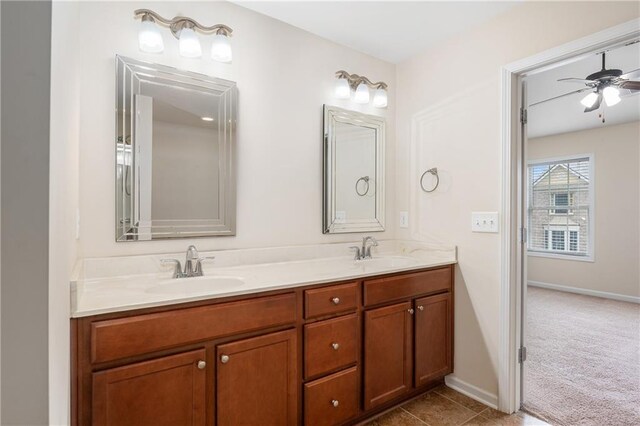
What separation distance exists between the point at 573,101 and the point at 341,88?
9.93ft

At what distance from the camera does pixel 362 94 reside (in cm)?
249

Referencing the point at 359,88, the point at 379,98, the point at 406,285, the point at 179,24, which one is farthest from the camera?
the point at 379,98

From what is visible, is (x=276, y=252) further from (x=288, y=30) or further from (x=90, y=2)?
(x=90, y=2)

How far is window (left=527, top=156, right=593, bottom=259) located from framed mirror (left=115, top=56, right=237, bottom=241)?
208 inches

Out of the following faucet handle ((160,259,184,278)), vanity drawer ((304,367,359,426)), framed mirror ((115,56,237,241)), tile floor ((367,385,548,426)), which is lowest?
tile floor ((367,385,548,426))

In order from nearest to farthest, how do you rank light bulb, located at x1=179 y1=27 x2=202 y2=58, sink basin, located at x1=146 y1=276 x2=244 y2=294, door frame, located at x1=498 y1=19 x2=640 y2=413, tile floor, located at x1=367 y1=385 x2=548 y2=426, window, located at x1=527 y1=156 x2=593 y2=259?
sink basin, located at x1=146 y1=276 x2=244 y2=294 → light bulb, located at x1=179 y1=27 x2=202 y2=58 → tile floor, located at x1=367 y1=385 x2=548 y2=426 → door frame, located at x1=498 y1=19 x2=640 y2=413 → window, located at x1=527 y1=156 x2=593 y2=259

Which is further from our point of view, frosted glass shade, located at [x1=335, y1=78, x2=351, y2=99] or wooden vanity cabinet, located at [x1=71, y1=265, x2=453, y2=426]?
frosted glass shade, located at [x1=335, y1=78, x2=351, y2=99]

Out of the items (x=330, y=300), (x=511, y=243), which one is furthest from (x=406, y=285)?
(x=511, y=243)

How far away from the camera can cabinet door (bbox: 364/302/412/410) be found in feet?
6.03

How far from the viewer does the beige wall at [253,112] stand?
1.60 meters

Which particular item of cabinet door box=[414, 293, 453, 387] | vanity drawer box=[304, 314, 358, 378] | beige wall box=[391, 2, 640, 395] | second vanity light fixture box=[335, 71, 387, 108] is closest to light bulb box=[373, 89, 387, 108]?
second vanity light fixture box=[335, 71, 387, 108]

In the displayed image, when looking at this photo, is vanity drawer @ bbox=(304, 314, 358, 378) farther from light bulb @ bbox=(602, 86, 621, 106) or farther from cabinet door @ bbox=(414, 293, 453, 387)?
light bulb @ bbox=(602, 86, 621, 106)

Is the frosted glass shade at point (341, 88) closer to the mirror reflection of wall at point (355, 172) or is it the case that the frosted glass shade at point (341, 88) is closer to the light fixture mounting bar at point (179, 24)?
the mirror reflection of wall at point (355, 172)

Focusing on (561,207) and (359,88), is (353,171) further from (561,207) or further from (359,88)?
(561,207)
